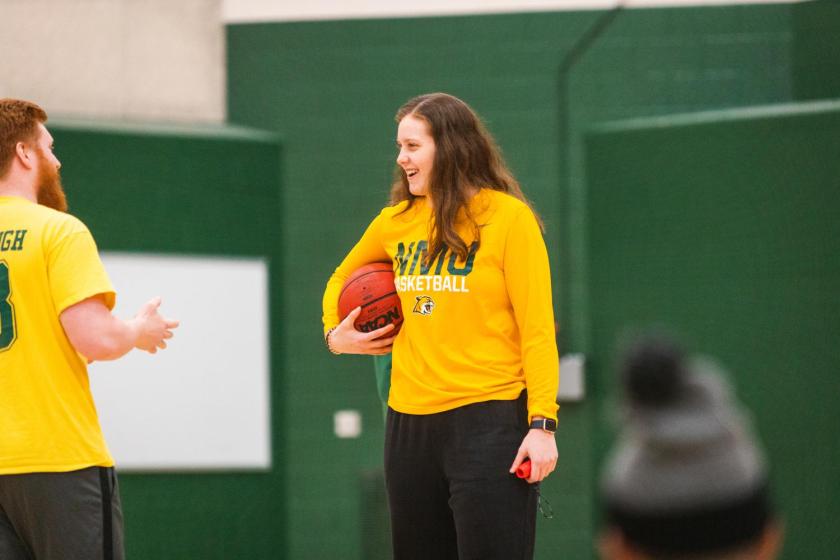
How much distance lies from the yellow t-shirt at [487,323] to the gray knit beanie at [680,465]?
85.5 inches

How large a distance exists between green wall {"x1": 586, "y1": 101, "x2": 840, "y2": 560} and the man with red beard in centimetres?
379

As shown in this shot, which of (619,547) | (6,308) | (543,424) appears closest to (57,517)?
(6,308)

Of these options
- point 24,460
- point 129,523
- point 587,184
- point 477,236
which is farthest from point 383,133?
point 24,460

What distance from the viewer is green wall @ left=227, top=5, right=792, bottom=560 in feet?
22.1

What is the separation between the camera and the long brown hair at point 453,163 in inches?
135

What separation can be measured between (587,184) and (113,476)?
4138mm

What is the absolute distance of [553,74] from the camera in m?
6.86

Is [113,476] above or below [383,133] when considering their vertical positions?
below

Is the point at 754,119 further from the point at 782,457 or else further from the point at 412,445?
the point at 412,445

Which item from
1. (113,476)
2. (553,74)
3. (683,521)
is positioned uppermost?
(553,74)

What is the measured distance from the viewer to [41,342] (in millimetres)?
3236

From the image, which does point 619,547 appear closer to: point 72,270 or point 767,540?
point 767,540

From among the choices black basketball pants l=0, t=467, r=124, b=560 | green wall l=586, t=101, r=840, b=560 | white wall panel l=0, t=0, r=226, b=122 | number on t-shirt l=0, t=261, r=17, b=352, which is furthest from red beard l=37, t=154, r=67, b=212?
green wall l=586, t=101, r=840, b=560

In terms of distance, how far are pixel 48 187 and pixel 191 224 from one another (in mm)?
3141
